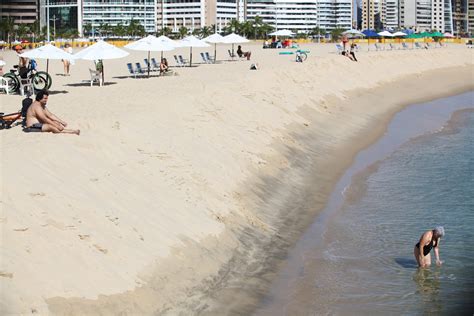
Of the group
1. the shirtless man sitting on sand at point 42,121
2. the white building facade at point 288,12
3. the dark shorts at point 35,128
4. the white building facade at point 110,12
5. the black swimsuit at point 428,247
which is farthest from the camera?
the white building facade at point 288,12

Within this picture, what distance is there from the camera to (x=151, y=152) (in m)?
14.2

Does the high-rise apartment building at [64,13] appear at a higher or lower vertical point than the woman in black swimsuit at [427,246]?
higher

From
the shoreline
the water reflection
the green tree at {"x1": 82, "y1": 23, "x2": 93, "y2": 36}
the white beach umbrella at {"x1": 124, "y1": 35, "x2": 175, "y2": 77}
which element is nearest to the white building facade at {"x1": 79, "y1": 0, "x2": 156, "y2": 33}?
the green tree at {"x1": 82, "y1": 23, "x2": 93, "y2": 36}

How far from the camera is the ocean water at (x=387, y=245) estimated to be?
10.1 m

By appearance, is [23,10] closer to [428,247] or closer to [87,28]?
[87,28]

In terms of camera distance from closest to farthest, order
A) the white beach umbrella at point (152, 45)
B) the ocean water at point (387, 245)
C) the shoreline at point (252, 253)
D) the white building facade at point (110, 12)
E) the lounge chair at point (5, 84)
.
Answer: the shoreline at point (252, 253), the ocean water at point (387, 245), the lounge chair at point (5, 84), the white beach umbrella at point (152, 45), the white building facade at point (110, 12)

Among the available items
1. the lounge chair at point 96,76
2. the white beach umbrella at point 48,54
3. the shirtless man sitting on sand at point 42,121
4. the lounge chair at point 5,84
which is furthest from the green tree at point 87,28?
the shirtless man sitting on sand at point 42,121

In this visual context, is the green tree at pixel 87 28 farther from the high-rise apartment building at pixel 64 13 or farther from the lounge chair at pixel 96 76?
the lounge chair at pixel 96 76

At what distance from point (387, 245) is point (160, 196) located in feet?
11.6

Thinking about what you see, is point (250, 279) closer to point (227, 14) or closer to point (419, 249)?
point (419, 249)

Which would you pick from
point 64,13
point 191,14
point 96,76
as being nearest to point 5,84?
point 96,76

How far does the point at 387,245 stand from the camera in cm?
1269

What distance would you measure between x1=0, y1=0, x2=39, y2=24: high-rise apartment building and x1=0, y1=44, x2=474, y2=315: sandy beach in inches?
5565

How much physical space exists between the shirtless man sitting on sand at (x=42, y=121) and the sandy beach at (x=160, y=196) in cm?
20
